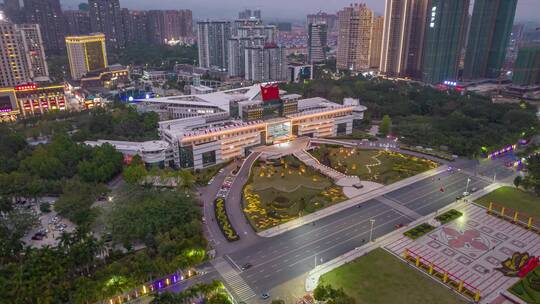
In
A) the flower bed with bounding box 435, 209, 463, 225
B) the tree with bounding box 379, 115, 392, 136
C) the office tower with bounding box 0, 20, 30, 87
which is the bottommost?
the flower bed with bounding box 435, 209, 463, 225

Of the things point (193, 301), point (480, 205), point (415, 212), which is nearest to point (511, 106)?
point (480, 205)

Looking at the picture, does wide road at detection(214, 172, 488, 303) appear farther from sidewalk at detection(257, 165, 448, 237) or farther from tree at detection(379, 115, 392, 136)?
tree at detection(379, 115, 392, 136)

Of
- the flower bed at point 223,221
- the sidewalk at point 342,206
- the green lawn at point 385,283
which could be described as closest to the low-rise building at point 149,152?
the flower bed at point 223,221

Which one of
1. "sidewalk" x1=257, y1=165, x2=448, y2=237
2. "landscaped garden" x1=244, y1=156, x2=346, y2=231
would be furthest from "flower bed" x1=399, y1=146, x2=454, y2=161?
"landscaped garden" x1=244, y1=156, x2=346, y2=231

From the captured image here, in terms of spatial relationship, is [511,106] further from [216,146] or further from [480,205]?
[216,146]

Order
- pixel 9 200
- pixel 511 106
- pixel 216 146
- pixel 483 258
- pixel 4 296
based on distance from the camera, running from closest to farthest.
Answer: pixel 4 296 < pixel 483 258 < pixel 9 200 < pixel 216 146 < pixel 511 106

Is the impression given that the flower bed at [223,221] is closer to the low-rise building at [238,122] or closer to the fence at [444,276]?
the low-rise building at [238,122]

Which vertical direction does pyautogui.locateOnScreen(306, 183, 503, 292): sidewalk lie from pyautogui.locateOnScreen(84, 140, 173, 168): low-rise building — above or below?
below
